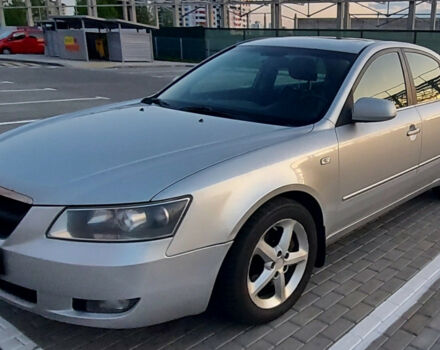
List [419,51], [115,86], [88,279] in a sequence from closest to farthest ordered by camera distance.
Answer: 1. [88,279]
2. [419,51]
3. [115,86]

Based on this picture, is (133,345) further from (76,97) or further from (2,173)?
(76,97)

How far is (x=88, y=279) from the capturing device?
2090 millimetres

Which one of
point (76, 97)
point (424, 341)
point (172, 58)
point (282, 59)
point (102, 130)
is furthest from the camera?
point (172, 58)

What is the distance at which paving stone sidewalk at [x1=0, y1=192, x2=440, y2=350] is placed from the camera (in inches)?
100

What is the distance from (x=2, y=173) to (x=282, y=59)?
7.10ft

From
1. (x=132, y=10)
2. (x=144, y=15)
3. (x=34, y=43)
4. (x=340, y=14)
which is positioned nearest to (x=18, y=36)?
(x=34, y=43)

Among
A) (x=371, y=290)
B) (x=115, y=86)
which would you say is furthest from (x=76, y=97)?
(x=371, y=290)

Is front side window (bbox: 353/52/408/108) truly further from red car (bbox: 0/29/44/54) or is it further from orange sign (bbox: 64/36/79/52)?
red car (bbox: 0/29/44/54)

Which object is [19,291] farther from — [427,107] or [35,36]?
[35,36]

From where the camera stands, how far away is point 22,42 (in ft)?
101

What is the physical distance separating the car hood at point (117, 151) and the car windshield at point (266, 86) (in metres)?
0.20

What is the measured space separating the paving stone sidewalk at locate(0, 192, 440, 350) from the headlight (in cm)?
73

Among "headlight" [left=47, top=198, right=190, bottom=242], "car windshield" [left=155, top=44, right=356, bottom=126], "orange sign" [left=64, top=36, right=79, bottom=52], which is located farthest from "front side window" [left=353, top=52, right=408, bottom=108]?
"orange sign" [left=64, top=36, right=79, bottom=52]

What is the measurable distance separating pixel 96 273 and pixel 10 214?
0.54m
